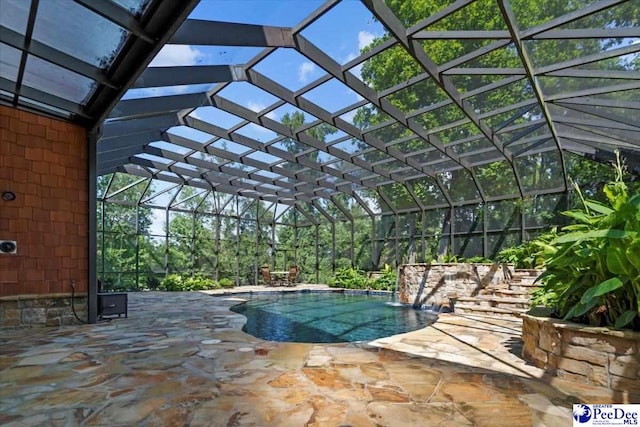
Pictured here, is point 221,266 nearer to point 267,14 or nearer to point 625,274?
point 267,14

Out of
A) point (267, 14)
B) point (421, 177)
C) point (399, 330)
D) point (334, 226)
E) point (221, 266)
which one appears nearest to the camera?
point (267, 14)

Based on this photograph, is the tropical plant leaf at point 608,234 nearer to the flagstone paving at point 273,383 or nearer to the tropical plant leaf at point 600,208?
Answer: the tropical plant leaf at point 600,208

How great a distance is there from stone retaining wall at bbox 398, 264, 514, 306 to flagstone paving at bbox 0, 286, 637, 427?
156 inches

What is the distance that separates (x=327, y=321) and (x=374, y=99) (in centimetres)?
434

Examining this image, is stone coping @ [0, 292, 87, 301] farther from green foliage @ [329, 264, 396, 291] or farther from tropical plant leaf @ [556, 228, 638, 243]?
green foliage @ [329, 264, 396, 291]

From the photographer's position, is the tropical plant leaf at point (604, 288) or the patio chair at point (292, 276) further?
the patio chair at point (292, 276)

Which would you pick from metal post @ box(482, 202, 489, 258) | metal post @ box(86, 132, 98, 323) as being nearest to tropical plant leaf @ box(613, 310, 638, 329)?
metal post @ box(86, 132, 98, 323)

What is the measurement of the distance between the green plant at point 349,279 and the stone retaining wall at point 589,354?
1065 centimetres

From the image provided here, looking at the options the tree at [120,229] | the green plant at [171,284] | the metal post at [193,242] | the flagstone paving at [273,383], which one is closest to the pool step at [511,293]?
the flagstone paving at [273,383]

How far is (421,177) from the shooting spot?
12.1m

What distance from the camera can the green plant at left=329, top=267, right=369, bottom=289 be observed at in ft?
45.4

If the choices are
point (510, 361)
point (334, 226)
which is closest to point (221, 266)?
point (334, 226)

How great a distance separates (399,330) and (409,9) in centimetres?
492
